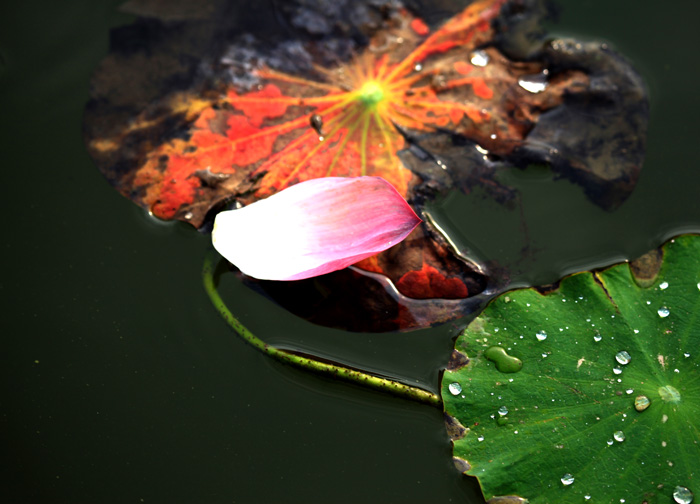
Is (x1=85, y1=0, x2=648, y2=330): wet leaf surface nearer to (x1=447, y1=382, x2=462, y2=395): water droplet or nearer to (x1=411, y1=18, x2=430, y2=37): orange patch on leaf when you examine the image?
(x1=411, y1=18, x2=430, y2=37): orange patch on leaf

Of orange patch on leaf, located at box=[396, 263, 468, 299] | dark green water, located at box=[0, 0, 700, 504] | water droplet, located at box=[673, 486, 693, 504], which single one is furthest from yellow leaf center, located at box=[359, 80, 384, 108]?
water droplet, located at box=[673, 486, 693, 504]

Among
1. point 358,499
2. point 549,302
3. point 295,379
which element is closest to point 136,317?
point 295,379

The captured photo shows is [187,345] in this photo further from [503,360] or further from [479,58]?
[479,58]

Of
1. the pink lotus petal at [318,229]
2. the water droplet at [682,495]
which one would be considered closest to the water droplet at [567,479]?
the water droplet at [682,495]

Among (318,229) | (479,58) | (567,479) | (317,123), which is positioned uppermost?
(479,58)

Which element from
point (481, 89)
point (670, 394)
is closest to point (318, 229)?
point (481, 89)
